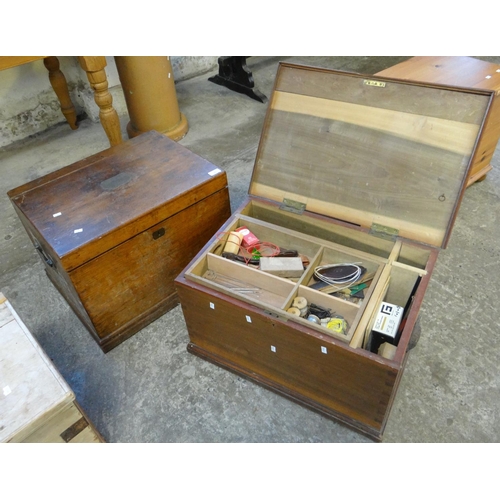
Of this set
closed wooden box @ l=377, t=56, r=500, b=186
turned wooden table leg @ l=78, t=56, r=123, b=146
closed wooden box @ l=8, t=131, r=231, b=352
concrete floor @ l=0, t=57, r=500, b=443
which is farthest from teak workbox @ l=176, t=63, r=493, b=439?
turned wooden table leg @ l=78, t=56, r=123, b=146

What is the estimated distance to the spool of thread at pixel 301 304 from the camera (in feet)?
4.53

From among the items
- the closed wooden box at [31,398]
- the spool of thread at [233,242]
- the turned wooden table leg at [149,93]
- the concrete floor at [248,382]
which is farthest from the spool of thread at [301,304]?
the turned wooden table leg at [149,93]

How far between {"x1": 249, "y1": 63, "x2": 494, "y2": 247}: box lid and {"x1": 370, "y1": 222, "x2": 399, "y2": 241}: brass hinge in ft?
0.04

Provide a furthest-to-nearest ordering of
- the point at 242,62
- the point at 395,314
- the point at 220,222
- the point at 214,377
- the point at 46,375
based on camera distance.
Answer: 1. the point at 242,62
2. the point at 220,222
3. the point at 214,377
4. the point at 395,314
5. the point at 46,375

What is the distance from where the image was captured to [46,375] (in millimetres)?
1191

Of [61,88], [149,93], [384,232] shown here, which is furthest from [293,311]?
[61,88]

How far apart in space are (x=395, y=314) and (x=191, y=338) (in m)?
0.80

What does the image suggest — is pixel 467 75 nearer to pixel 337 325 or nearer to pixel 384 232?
pixel 384 232

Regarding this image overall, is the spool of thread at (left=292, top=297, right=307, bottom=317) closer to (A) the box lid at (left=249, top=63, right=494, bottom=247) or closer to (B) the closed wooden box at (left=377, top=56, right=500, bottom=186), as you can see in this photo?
(A) the box lid at (left=249, top=63, right=494, bottom=247)

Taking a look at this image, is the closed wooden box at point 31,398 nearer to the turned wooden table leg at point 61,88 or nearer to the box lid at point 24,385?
the box lid at point 24,385

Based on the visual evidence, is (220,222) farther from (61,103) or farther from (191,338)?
(61,103)

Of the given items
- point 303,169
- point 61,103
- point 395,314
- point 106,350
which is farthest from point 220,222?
point 61,103

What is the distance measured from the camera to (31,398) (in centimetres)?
115

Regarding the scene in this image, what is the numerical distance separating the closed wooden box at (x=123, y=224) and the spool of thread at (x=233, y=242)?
0.23 meters
